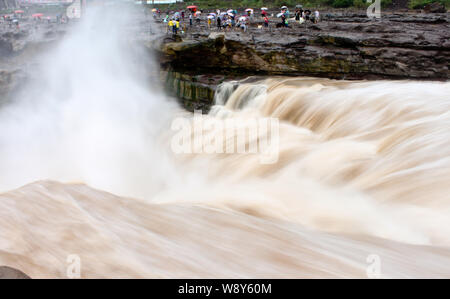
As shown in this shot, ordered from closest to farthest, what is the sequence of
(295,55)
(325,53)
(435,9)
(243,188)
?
(243,188) < (325,53) < (295,55) < (435,9)

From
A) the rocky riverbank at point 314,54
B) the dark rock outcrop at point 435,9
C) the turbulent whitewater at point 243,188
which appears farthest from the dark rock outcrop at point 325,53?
the dark rock outcrop at point 435,9

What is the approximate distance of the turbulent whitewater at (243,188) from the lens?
12.1 ft

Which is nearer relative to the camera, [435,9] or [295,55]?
[295,55]

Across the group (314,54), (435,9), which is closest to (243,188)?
(314,54)

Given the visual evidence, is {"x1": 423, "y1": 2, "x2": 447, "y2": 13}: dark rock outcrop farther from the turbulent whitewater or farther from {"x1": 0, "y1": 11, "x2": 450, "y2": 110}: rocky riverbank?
the turbulent whitewater

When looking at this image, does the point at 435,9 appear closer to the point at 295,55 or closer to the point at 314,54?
the point at 314,54

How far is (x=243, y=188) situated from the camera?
727cm

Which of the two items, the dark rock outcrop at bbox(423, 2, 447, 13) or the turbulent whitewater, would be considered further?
the dark rock outcrop at bbox(423, 2, 447, 13)

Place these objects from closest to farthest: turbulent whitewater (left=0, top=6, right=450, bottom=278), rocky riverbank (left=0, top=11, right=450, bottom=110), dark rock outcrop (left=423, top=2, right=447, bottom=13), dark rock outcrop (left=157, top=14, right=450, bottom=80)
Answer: turbulent whitewater (left=0, top=6, right=450, bottom=278) → dark rock outcrop (left=157, top=14, right=450, bottom=80) → rocky riverbank (left=0, top=11, right=450, bottom=110) → dark rock outcrop (left=423, top=2, right=447, bottom=13)

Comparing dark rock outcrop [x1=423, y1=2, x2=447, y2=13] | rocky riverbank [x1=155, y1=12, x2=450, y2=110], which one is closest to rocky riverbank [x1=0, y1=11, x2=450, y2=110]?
rocky riverbank [x1=155, y1=12, x2=450, y2=110]

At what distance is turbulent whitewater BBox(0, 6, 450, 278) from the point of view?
12.1 ft

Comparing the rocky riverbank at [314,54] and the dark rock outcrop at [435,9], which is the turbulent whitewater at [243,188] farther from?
the dark rock outcrop at [435,9]
